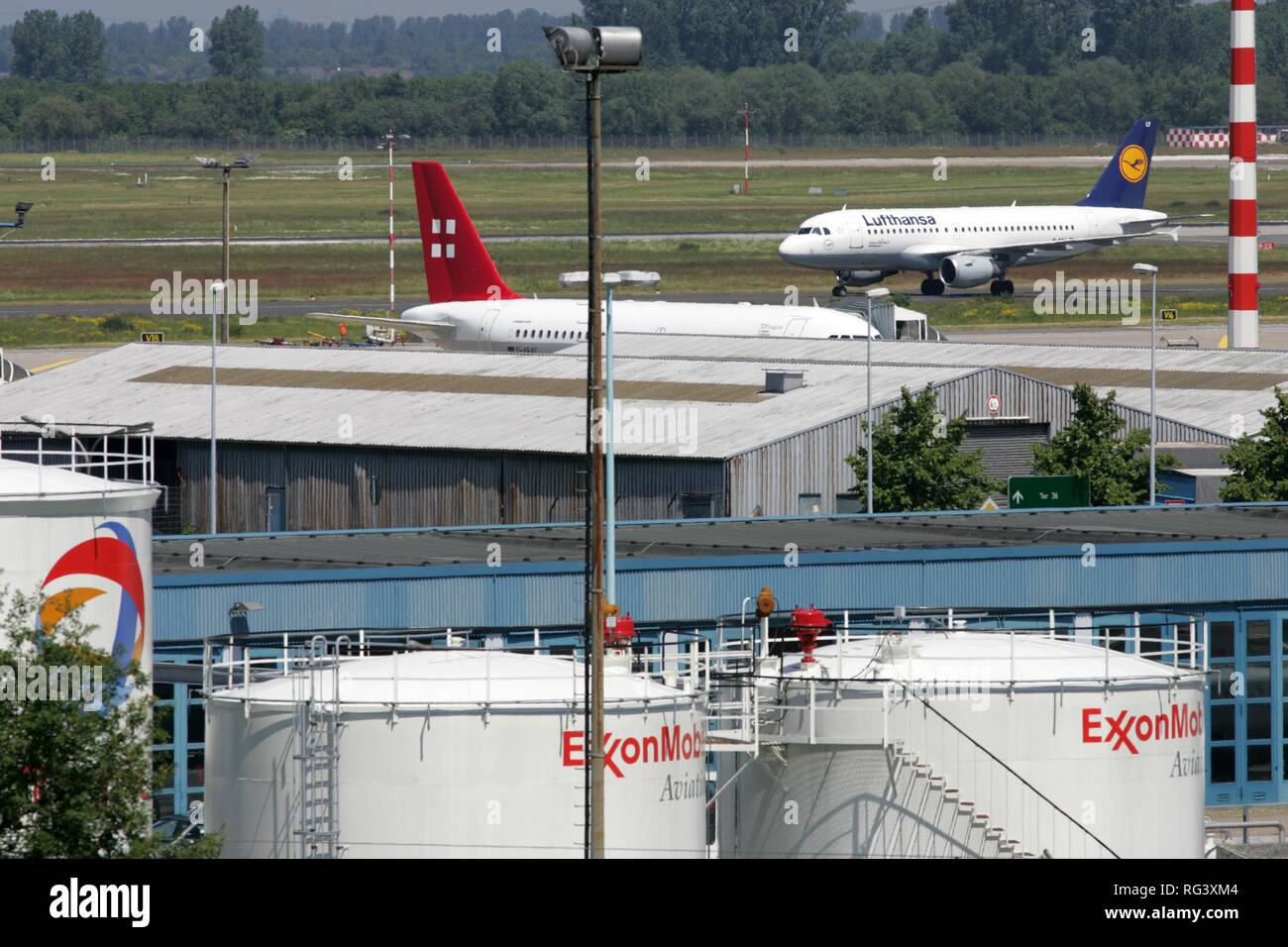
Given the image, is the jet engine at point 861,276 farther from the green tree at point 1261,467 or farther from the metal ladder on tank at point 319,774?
the metal ladder on tank at point 319,774

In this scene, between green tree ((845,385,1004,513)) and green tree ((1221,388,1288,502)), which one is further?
green tree ((845,385,1004,513))

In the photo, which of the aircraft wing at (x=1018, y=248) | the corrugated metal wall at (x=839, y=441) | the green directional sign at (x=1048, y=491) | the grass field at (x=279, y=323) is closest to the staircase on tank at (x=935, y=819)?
the corrugated metal wall at (x=839, y=441)

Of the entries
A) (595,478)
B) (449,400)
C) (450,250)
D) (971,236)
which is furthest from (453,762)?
(971,236)

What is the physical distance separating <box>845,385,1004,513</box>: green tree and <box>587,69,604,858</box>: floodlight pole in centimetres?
3781

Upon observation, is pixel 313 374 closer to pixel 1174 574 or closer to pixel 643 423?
pixel 643 423

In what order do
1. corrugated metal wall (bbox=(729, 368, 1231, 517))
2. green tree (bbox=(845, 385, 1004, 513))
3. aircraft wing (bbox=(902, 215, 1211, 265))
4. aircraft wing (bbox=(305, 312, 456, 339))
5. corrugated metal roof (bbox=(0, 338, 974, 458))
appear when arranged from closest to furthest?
1. corrugated metal wall (bbox=(729, 368, 1231, 517))
2. green tree (bbox=(845, 385, 1004, 513))
3. corrugated metal roof (bbox=(0, 338, 974, 458))
4. aircraft wing (bbox=(305, 312, 456, 339))
5. aircraft wing (bbox=(902, 215, 1211, 265))

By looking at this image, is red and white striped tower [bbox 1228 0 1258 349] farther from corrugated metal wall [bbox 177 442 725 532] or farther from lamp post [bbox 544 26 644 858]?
lamp post [bbox 544 26 644 858]

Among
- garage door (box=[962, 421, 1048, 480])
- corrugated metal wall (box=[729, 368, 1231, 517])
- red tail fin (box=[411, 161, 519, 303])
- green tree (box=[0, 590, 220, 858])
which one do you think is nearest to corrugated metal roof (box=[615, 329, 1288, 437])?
corrugated metal wall (box=[729, 368, 1231, 517])

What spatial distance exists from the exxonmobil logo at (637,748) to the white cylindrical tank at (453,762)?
2cm

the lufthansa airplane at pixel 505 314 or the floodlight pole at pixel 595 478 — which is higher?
the lufthansa airplane at pixel 505 314

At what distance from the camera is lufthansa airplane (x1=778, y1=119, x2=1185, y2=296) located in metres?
137

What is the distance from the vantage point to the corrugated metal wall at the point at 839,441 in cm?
6297

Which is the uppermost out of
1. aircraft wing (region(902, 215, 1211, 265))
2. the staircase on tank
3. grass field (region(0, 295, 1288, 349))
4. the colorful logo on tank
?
aircraft wing (region(902, 215, 1211, 265))
